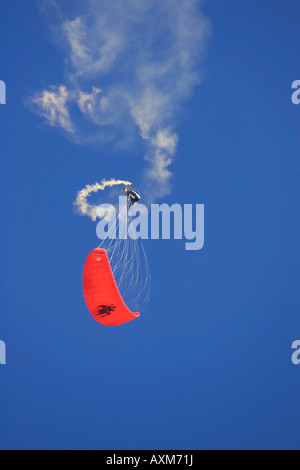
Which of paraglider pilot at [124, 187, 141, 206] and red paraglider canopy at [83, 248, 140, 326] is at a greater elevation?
paraglider pilot at [124, 187, 141, 206]

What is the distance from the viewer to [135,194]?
9602 mm

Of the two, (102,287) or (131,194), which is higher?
(131,194)

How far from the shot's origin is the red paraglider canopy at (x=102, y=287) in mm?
8672

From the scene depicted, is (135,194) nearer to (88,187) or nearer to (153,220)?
(88,187)

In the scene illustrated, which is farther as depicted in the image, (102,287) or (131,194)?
(131,194)

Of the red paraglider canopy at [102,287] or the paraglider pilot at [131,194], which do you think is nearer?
the red paraglider canopy at [102,287]

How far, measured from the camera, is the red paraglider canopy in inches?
341

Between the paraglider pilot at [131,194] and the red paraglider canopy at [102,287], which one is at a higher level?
the paraglider pilot at [131,194]

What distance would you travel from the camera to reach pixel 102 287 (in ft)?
28.8

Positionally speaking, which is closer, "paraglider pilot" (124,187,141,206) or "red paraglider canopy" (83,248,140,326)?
"red paraglider canopy" (83,248,140,326)
